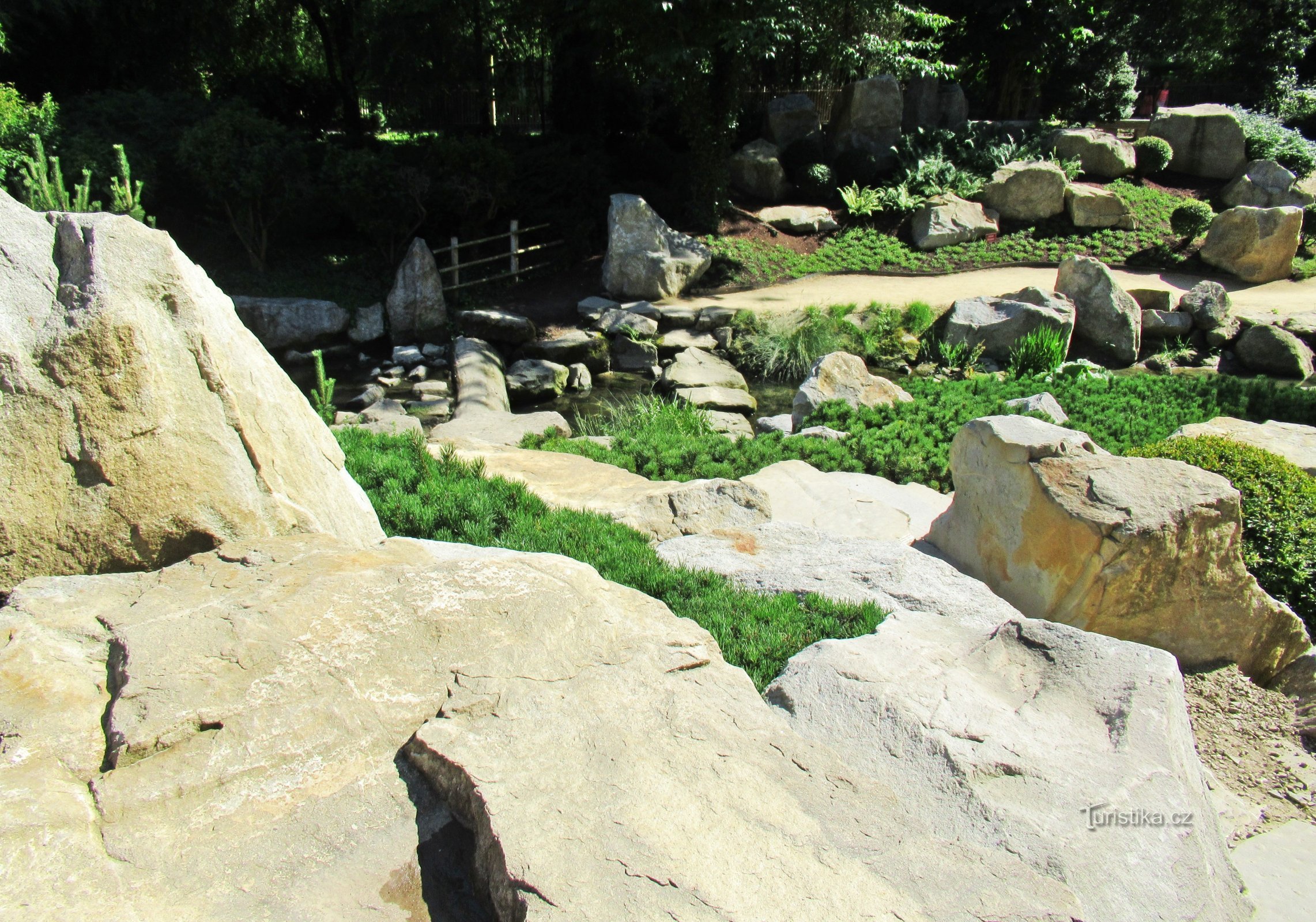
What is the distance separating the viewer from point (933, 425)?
29.7ft

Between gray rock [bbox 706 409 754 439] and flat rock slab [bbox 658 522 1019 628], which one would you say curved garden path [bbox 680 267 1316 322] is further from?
flat rock slab [bbox 658 522 1019 628]

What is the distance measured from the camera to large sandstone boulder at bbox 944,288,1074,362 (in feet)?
42.4

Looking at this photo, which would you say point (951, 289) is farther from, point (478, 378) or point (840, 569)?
point (840, 569)

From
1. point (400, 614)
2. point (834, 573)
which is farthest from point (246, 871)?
point (834, 573)

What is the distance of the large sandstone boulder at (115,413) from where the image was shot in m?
3.25

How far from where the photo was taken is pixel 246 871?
2.26m

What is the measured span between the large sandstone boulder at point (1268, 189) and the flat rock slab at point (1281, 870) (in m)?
17.9

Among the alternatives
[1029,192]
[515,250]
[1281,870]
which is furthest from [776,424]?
[1029,192]

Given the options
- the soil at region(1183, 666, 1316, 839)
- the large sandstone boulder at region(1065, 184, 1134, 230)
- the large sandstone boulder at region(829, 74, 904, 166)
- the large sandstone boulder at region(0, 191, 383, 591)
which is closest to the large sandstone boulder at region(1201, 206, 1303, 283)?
the large sandstone boulder at region(1065, 184, 1134, 230)

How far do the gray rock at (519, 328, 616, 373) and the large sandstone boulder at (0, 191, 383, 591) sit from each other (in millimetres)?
10038

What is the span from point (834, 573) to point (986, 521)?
1.18m

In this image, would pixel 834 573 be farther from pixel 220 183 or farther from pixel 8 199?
pixel 220 183

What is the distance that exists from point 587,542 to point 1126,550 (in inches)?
114

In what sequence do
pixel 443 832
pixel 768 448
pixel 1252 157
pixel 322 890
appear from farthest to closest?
1. pixel 1252 157
2. pixel 768 448
3. pixel 443 832
4. pixel 322 890
